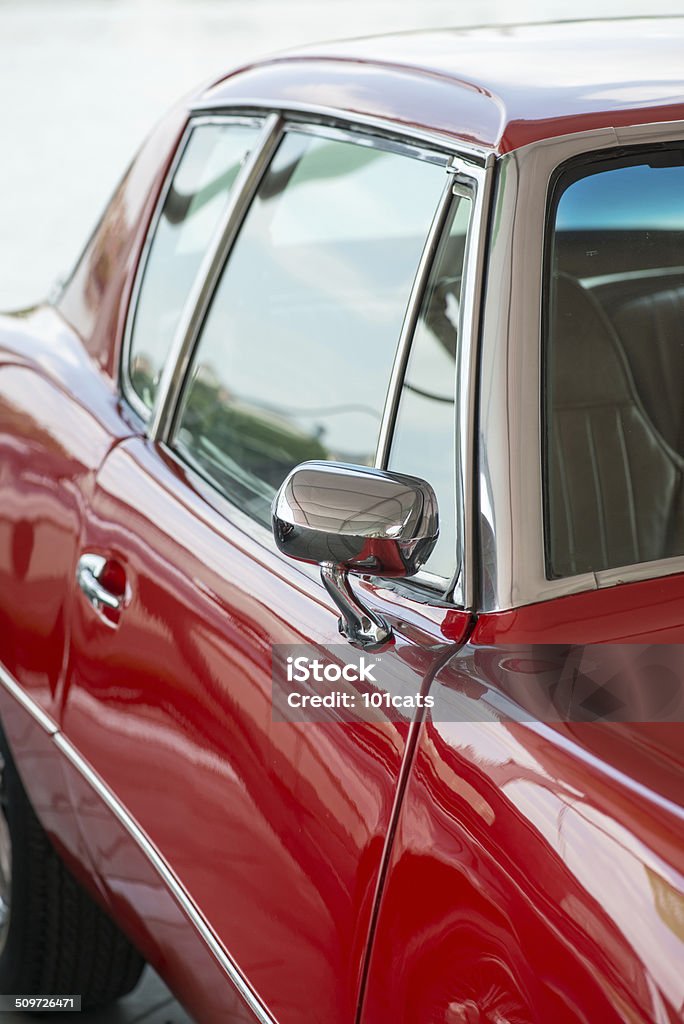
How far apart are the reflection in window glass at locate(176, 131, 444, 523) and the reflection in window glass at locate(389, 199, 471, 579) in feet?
1.07

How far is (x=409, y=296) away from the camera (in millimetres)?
1729

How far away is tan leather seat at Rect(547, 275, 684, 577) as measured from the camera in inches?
60.7

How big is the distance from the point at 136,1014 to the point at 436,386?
60.7 inches

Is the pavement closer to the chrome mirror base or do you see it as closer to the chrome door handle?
the chrome door handle

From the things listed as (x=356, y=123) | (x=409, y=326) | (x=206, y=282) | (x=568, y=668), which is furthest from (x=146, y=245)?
(x=568, y=668)

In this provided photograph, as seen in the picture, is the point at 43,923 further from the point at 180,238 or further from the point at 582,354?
the point at 582,354

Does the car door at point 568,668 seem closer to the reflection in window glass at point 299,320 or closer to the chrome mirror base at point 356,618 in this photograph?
the chrome mirror base at point 356,618

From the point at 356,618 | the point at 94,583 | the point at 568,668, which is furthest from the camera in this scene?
the point at 94,583

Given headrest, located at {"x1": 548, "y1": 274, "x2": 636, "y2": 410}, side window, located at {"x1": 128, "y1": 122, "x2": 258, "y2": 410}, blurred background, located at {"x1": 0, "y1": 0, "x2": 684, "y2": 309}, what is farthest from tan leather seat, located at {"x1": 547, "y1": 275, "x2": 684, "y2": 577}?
blurred background, located at {"x1": 0, "y1": 0, "x2": 684, "y2": 309}

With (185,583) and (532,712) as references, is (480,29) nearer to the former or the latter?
(185,583)

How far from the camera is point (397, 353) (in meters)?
1.69

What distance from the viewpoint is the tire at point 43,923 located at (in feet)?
7.95

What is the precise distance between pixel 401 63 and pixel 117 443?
0.72 metres

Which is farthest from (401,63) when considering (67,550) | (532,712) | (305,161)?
(532,712)
